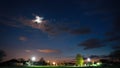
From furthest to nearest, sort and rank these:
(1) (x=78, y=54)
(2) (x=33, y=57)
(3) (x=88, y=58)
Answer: (3) (x=88, y=58), (1) (x=78, y=54), (2) (x=33, y=57)

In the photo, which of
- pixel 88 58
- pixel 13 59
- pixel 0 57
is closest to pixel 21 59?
pixel 13 59

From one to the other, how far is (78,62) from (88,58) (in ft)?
68.9

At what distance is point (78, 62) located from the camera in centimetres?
11831

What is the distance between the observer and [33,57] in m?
105

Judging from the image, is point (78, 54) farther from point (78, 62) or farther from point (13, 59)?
point (13, 59)

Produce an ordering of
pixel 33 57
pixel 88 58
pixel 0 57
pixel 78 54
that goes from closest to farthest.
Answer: pixel 33 57, pixel 0 57, pixel 78 54, pixel 88 58

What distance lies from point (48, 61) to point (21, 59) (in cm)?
2090

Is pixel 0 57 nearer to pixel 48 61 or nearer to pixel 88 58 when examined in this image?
pixel 48 61

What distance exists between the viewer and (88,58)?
452ft

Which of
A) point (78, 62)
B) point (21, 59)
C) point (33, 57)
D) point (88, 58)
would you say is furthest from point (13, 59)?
point (88, 58)

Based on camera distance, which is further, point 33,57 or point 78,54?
point 78,54

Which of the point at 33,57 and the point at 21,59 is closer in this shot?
the point at 33,57

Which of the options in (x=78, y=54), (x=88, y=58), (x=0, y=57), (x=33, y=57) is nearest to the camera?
(x=33, y=57)

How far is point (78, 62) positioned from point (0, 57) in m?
41.4
